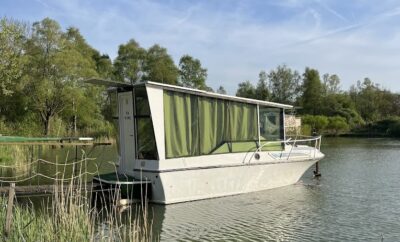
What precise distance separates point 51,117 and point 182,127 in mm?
27532

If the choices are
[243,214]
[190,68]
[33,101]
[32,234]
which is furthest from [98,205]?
[190,68]

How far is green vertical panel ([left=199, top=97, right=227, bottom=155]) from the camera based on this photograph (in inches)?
520

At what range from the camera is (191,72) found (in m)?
60.9

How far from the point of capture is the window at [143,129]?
40.9 ft

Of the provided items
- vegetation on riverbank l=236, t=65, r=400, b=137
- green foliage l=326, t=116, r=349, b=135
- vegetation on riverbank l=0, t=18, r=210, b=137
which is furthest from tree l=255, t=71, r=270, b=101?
vegetation on riverbank l=0, t=18, r=210, b=137

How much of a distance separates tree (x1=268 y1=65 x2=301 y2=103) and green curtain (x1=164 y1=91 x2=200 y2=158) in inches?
A: 2427

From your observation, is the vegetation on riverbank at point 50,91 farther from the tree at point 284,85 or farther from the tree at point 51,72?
the tree at point 284,85

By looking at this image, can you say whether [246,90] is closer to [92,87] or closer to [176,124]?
[92,87]

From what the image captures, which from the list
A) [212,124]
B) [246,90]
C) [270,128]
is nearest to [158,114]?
[212,124]

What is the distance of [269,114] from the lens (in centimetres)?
1534

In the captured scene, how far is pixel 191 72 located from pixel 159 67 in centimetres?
560

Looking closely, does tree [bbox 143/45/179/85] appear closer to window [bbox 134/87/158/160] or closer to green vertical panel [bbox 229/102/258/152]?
green vertical panel [bbox 229/102/258/152]

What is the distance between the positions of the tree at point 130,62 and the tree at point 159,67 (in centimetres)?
76

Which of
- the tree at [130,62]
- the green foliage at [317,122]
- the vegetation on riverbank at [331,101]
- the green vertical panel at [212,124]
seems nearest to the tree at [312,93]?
the vegetation on riverbank at [331,101]
